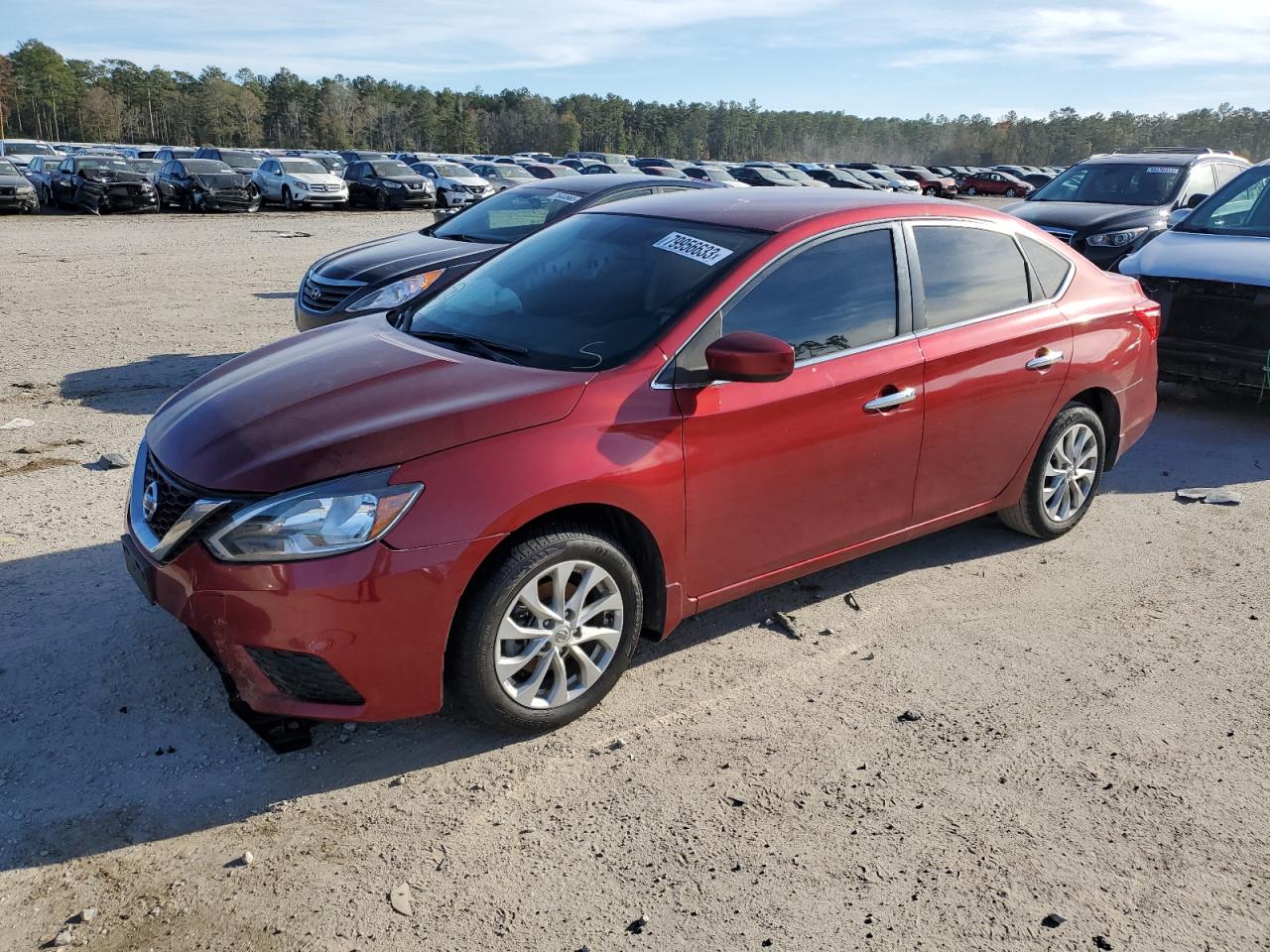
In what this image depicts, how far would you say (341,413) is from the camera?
3.41 metres

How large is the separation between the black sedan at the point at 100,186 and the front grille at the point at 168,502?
2705cm

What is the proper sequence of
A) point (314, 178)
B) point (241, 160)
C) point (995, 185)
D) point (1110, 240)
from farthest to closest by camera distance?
point (995, 185)
point (241, 160)
point (314, 178)
point (1110, 240)

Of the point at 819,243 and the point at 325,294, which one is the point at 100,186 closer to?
the point at 325,294

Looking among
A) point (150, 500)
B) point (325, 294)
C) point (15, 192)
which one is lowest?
point (150, 500)

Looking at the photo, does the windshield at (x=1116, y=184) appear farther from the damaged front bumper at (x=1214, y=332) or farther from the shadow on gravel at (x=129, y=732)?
the shadow on gravel at (x=129, y=732)

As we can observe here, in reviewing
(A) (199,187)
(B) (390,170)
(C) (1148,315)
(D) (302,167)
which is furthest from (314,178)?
(C) (1148,315)

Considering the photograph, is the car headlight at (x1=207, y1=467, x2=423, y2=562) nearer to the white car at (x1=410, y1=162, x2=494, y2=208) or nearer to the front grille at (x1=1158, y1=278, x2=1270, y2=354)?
the front grille at (x1=1158, y1=278, x2=1270, y2=354)

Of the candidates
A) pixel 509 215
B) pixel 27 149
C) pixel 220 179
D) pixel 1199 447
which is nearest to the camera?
pixel 1199 447

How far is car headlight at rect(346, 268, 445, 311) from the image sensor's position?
300 inches

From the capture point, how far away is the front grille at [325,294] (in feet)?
26.0

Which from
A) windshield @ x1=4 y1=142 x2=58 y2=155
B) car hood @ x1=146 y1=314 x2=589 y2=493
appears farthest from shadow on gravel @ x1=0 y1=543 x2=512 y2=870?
windshield @ x1=4 y1=142 x2=58 y2=155

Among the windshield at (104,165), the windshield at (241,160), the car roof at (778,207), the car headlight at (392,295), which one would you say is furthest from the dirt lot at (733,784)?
the windshield at (241,160)

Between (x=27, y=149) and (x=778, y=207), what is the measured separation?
5131 cm

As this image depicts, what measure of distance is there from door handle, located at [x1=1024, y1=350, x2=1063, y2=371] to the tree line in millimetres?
119721
